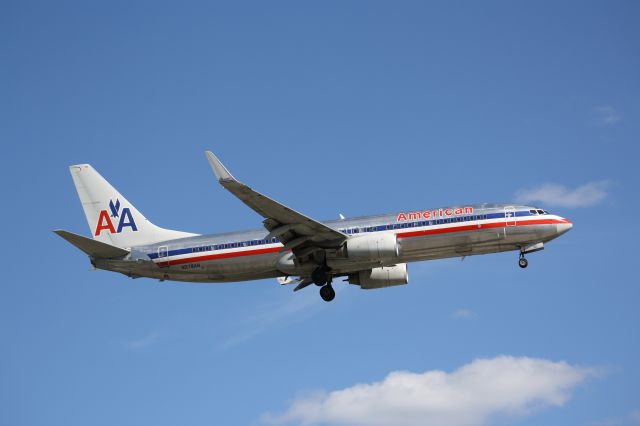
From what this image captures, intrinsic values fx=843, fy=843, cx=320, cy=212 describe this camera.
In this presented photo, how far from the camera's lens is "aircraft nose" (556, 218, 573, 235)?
45750 mm

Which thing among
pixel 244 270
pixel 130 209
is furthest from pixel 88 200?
pixel 244 270

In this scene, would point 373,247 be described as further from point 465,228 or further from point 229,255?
point 229,255

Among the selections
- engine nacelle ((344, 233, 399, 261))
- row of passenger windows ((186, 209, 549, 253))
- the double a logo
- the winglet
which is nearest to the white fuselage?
row of passenger windows ((186, 209, 549, 253))

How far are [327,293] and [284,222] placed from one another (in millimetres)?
6463

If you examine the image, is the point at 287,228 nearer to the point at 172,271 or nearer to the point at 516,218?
the point at 172,271

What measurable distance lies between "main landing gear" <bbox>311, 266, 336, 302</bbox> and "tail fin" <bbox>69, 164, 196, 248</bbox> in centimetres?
832

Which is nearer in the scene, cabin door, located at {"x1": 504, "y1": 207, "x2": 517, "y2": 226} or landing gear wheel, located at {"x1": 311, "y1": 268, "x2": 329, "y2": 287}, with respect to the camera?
cabin door, located at {"x1": 504, "y1": 207, "x2": 517, "y2": 226}

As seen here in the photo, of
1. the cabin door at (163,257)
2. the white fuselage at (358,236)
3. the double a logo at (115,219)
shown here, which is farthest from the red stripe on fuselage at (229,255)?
the double a logo at (115,219)

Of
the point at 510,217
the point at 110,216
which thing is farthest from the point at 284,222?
the point at 110,216

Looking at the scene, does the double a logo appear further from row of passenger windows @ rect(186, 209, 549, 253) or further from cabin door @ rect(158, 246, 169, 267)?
row of passenger windows @ rect(186, 209, 549, 253)

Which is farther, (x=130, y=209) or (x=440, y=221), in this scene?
(x=130, y=209)

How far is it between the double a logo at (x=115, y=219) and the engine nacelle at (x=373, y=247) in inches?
559

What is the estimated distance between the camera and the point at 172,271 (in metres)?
48.2

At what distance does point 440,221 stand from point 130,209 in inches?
765
